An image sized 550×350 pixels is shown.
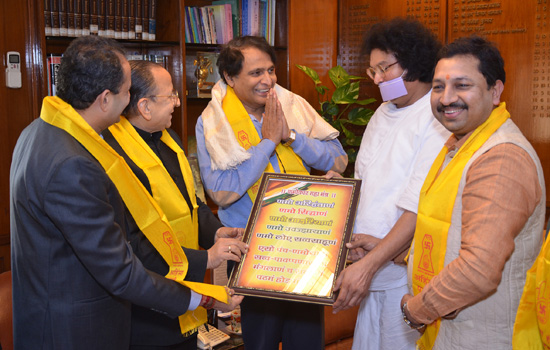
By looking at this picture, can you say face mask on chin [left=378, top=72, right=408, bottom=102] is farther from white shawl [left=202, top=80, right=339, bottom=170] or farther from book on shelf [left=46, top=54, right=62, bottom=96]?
book on shelf [left=46, top=54, right=62, bottom=96]

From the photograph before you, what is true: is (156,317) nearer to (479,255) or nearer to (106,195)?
(106,195)

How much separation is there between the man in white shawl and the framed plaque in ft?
0.67

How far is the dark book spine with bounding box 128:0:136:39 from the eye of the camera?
3836 mm

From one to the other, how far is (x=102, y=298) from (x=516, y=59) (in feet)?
10.2

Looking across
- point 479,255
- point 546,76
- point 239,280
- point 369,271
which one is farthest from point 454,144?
point 546,76

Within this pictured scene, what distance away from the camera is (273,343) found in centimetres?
237

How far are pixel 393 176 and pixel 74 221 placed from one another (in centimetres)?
126

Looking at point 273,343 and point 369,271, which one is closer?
point 369,271

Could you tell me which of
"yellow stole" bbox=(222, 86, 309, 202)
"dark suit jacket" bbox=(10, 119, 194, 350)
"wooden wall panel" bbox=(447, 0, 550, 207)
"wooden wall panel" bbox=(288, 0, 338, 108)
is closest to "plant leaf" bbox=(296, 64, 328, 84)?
"wooden wall panel" bbox=(288, 0, 338, 108)

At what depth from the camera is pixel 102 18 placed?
3.76 metres

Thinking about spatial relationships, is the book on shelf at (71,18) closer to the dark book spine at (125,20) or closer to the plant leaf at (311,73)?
the dark book spine at (125,20)

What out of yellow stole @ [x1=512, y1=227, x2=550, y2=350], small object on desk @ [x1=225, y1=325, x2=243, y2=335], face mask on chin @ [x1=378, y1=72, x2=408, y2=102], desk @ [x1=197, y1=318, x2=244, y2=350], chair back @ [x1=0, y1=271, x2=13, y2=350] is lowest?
desk @ [x1=197, y1=318, x2=244, y2=350]

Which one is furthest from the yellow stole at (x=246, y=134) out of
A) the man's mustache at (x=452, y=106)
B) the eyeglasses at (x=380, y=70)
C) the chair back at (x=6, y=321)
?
the chair back at (x=6, y=321)

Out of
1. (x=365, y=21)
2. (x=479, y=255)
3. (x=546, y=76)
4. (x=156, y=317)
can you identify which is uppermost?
(x=365, y=21)
